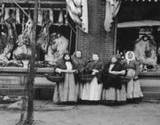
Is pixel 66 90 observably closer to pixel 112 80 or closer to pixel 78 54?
pixel 78 54

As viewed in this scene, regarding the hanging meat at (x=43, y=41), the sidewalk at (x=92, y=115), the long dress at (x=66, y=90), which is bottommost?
the sidewalk at (x=92, y=115)

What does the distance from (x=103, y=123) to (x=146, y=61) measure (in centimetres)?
459

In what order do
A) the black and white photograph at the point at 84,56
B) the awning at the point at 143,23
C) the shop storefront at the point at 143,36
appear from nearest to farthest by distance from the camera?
the black and white photograph at the point at 84,56, the shop storefront at the point at 143,36, the awning at the point at 143,23

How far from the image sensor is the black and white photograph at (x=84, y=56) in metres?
12.6

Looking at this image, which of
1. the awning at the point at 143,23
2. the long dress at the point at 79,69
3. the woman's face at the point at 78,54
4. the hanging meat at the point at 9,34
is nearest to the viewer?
the long dress at the point at 79,69

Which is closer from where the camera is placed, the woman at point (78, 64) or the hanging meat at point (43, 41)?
the woman at point (78, 64)

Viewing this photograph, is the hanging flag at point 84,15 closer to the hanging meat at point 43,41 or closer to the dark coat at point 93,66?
the dark coat at point 93,66

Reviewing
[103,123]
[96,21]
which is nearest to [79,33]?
[96,21]

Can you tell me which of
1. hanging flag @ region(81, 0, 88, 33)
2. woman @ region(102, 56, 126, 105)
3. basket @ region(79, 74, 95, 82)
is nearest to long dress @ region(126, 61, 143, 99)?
woman @ region(102, 56, 126, 105)

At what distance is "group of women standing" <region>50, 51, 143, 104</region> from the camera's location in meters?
12.5

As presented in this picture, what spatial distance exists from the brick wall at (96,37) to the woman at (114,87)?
3.62 ft

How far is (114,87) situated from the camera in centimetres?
1253

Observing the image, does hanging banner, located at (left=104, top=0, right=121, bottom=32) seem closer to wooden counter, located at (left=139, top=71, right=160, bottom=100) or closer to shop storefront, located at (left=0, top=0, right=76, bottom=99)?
shop storefront, located at (left=0, top=0, right=76, bottom=99)

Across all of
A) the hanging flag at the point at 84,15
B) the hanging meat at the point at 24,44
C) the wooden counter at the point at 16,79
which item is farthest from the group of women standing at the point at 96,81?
the hanging meat at the point at 24,44
